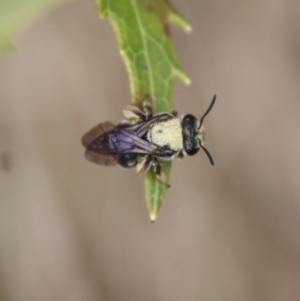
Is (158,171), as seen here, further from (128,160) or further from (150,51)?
(150,51)

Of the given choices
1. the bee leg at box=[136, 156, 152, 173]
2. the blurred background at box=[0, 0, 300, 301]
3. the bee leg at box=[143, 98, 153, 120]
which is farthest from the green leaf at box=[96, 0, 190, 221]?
the blurred background at box=[0, 0, 300, 301]

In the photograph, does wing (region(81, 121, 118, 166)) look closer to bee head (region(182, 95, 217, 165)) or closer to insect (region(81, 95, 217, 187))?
insect (region(81, 95, 217, 187))

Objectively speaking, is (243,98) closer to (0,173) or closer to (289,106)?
(289,106)

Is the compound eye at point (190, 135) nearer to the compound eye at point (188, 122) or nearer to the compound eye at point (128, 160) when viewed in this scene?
the compound eye at point (188, 122)

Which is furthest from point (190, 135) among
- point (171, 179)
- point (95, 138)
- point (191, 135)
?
point (171, 179)

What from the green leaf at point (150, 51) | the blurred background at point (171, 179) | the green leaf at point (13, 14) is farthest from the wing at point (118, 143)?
the blurred background at point (171, 179)

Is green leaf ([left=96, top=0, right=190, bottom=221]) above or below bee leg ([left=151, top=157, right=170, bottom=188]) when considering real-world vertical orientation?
above

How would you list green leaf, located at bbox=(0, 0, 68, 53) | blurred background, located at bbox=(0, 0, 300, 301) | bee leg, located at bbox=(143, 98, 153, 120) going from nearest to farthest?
1. green leaf, located at bbox=(0, 0, 68, 53)
2. bee leg, located at bbox=(143, 98, 153, 120)
3. blurred background, located at bbox=(0, 0, 300, 301)
